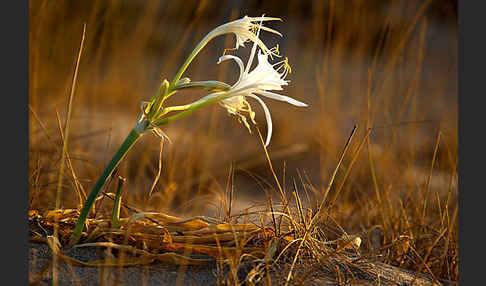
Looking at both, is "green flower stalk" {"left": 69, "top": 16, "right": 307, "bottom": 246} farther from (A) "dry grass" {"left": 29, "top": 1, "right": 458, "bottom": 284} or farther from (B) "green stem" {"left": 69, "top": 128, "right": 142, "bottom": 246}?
(A) "dry grass" {"left": 29, "top": 1, "right": 458, "bottom": 284}

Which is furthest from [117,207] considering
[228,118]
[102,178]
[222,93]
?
[228,118]

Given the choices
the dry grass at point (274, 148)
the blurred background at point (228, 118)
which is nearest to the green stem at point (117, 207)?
the dry grass at point (274, 148)

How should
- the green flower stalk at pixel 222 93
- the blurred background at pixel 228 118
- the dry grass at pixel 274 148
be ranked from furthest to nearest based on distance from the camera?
the blurred background at pixel 228 118 < the dry grass at pixel 274 148 < the green flower stalk at pixel 222 93

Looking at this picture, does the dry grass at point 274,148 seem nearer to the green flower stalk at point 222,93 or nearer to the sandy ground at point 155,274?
the sandy ground at point 155,274

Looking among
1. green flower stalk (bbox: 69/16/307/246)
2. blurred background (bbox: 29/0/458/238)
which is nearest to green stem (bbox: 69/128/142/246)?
green flower stalk (bbox: 69/16/307/246)

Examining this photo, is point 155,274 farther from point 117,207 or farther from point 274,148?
point 274,148

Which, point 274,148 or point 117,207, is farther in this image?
point 274,148

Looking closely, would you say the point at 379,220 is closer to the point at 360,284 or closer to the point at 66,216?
the point at 360,284
